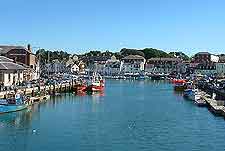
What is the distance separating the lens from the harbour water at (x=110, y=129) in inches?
1278

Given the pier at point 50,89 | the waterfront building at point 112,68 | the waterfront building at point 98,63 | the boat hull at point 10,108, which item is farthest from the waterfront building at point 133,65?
the boat hull at point 10,108

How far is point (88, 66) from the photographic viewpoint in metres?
187

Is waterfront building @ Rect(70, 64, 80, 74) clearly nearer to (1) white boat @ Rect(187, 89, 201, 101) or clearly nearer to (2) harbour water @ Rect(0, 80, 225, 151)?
(1) white boat @ Rect(187, 89, 201, 101)

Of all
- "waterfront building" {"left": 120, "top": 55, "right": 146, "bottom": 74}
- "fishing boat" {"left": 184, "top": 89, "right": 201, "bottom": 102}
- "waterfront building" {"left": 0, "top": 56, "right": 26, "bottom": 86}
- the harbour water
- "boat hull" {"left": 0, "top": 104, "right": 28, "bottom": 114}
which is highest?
"waterfront building" {"left": 120, "top": 55, "right": 146, "bottom": 74}

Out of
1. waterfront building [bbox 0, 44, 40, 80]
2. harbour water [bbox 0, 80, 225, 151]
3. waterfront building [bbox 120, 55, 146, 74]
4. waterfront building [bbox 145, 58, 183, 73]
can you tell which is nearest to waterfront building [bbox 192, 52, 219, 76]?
waterfront building [bbox 145, 58, 183, 73]

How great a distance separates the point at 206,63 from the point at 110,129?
4939 inches

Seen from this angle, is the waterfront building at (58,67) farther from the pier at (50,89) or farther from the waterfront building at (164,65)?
the pier at (50,89)

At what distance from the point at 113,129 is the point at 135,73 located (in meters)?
136

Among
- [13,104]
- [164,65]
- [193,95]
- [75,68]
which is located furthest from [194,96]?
[164,65]

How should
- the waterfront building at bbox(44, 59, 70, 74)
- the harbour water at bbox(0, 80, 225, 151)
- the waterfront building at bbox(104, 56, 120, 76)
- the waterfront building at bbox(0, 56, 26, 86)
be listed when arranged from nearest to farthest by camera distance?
the harbour water at bbox(0, 80, 225, 151)
the waterfront building at bbox(0, 56, 26, 86)
the waterfront building at bbox(44, 59, 70, 74)
the waterfront building at bbox(104, 56, 120, 76)

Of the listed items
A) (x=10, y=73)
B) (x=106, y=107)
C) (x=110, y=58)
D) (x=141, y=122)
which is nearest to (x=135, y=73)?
(x=110, y=58)

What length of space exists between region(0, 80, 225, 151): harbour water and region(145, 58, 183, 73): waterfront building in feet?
403

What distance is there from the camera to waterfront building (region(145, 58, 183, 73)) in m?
178

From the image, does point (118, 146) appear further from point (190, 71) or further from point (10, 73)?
point (190, 71)
